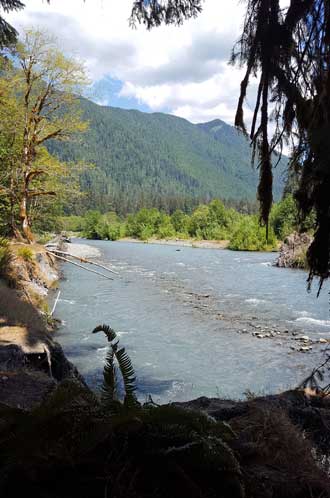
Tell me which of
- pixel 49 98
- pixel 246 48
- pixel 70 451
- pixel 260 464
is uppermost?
pixel 49 98

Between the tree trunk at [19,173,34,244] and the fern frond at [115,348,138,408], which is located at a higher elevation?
the tree trunk at [19,173,34,244]

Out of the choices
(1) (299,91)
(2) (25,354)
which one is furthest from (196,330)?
(1) (299,91)

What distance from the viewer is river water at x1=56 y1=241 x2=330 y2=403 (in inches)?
404

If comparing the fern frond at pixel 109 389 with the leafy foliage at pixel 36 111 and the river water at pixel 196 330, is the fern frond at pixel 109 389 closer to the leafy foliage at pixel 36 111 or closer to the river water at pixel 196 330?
the river water at pixel 196 330

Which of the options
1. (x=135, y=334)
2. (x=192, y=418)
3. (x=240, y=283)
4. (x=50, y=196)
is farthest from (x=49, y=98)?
(x=240, y=283)

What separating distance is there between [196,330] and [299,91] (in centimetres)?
1275

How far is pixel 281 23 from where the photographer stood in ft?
9.66

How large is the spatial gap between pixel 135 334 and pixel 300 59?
40.4 feet

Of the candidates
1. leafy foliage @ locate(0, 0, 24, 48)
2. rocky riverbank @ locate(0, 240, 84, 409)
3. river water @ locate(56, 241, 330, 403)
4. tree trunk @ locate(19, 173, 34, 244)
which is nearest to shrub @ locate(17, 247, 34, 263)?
rocky riverbank @ locate(0, 240, 84, 409)

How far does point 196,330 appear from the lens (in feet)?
49.3

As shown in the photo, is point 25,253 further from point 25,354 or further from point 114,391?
point 114,391

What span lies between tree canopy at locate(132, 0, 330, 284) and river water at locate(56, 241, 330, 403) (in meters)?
3.49

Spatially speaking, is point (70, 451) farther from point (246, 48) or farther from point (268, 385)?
point (268, 385)

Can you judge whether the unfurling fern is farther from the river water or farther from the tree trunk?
the tree trunk
